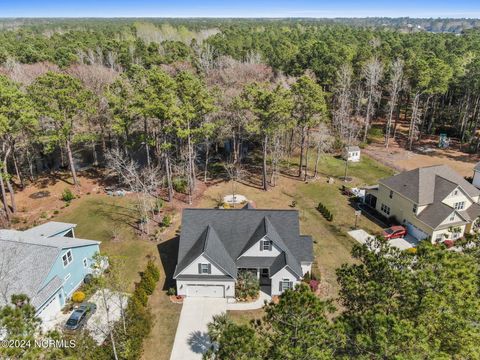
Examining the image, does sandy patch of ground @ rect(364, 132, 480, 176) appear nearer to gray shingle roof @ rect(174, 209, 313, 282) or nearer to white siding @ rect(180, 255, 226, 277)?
gray shingle roof @ rect(174, 209, 313, 282)

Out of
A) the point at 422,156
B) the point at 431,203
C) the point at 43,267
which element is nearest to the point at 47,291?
the point at 43,267

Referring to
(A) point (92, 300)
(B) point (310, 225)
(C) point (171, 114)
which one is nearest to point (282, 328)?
(A) point (92, 300)

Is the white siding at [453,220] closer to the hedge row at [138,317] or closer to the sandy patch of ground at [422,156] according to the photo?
the sandy patch of ground at [422,156]

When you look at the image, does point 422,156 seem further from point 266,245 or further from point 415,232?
point 266,245

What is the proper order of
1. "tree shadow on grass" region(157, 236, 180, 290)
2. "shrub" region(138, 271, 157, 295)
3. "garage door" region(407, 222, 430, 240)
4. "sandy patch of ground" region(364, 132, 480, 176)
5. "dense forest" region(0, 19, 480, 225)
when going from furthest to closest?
"sandy patch of ground" region(364, 132, 480, 176)
"dense forest" region(0, 19, 480, 225)
"garage door" region(407, 222, 430, 240)
"tree shadow on grass" region(157, 236, 180, 290)
"shrub" region(138, 271, 157, 295)

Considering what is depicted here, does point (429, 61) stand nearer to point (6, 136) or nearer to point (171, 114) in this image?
point (171, 114)


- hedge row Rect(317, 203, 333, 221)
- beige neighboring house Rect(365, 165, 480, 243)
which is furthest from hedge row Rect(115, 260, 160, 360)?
beige neighboring house Rect(365, 165, 480, 243)

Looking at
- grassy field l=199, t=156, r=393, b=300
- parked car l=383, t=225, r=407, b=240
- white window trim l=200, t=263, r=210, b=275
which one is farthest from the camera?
parked car l=383, t=225, r=407, b=240
